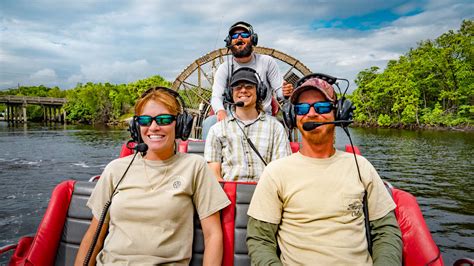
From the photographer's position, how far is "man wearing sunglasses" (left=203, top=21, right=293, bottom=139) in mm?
3871

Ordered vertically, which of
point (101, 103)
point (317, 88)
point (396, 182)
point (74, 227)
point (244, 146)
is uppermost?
point (101, 103)

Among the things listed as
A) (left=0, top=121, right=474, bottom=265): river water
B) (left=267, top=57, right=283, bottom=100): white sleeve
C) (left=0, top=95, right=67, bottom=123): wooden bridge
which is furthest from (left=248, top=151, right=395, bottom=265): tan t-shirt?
(left=0, top=95, right=67, bottom=123): wooden bridge

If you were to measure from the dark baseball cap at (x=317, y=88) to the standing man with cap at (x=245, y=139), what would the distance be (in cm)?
94

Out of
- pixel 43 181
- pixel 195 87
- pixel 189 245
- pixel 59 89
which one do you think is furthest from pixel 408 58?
pixel 59 89

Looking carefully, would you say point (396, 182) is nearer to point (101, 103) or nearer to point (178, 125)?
point (178, 125)

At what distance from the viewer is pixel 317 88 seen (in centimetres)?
184

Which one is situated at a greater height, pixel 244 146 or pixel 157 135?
pixel 157 135

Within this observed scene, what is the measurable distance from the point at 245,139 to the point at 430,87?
4720 centimetres

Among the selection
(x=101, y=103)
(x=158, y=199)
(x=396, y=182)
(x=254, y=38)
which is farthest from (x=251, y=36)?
(x=101, y=103)

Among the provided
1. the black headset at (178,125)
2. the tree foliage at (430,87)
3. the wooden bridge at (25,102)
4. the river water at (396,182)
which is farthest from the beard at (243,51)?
the wooden bridge at (25,102)

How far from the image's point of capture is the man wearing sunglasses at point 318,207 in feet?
5.50

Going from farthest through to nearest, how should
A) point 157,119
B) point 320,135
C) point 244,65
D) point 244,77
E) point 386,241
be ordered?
point 244,65
point 244,77
point 157,119
point 320,135
point 386,241

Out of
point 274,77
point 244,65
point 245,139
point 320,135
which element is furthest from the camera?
point 274,77

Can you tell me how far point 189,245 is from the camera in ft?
6.23
